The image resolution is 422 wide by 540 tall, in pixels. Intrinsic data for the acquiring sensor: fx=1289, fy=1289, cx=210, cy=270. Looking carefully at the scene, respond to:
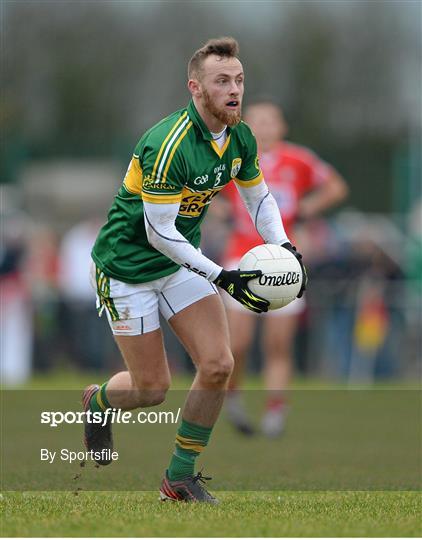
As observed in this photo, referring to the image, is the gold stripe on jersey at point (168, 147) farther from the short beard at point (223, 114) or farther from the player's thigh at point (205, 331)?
the player's thigh at point (205, 331)

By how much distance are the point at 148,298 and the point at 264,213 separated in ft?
2.70

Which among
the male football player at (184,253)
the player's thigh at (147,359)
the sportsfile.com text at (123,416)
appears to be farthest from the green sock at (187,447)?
the sportsfile.com text at (123,416)

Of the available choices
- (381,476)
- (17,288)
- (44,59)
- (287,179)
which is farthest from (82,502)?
(44,59)

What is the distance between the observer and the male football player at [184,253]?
22.3 feet

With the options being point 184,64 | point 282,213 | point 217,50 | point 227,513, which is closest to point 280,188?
point 282,213

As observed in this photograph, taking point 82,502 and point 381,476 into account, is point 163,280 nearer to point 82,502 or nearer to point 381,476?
point 82,502

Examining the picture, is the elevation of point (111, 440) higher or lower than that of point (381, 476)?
higher

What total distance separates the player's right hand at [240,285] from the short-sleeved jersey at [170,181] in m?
0.48

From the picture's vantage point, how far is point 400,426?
12.0 m

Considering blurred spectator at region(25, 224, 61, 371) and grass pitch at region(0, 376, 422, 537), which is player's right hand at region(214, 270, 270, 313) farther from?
blurred spectator at region(25, 224, 61, 371)

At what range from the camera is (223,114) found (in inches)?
268

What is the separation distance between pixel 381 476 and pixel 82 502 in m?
2.43

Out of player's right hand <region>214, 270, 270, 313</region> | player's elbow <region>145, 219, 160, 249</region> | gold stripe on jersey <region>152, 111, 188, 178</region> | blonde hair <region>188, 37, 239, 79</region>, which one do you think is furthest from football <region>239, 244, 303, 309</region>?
blonde hair <region>188, 37, 239, 79</region>

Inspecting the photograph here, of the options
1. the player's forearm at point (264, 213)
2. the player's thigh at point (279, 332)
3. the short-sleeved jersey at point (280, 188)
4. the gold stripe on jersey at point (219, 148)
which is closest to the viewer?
the gold stripe on jersey at point (219, 148)
